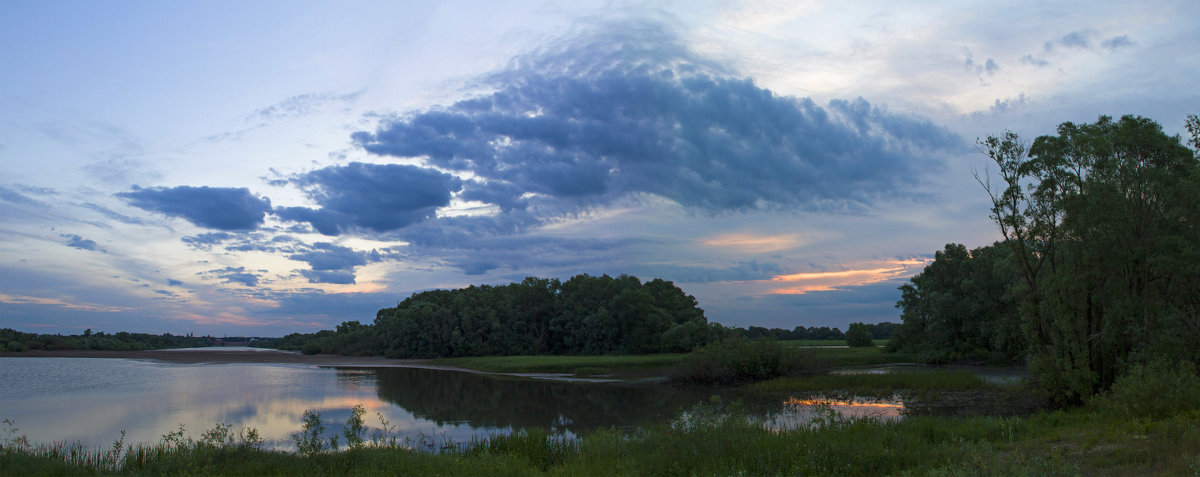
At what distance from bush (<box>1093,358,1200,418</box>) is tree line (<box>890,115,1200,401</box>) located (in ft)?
6.15

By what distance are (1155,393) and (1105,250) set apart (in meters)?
7.94

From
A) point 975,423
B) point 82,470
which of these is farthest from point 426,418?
point 975,423

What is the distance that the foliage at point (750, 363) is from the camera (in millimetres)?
48469

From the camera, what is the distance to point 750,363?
159 feet

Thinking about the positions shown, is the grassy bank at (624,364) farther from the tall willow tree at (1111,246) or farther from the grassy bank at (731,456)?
the grassy bank at (731,456)

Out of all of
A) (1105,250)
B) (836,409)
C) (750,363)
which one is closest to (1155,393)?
(1105,250)

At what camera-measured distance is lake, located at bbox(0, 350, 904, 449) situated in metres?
27.2

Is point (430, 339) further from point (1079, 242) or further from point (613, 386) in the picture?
point (1079, 242)

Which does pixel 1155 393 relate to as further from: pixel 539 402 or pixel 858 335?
pixel 858 335

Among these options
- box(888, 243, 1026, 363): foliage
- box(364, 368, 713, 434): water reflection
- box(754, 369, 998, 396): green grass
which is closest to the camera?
box(364, 368, 713, 434): water reflection

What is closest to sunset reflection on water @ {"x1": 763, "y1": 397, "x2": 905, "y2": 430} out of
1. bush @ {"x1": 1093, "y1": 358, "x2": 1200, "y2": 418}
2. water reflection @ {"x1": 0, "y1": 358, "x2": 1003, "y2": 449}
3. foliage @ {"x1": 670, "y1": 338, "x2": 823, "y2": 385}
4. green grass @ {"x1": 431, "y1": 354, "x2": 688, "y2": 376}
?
water reflection @ {"x1": 0, "y1": 358, "x2": 1003, "y2": 449}

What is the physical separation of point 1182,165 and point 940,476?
2270 cm

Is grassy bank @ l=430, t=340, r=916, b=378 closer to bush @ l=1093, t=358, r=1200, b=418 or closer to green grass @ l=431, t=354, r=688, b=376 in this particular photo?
green grass @ l=431, t=354, r=688, b=376

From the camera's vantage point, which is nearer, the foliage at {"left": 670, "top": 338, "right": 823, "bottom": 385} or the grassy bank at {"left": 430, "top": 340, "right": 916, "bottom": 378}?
the foliage at {"left": 670, "top": 338, "right": 823, "bottom": 385}
